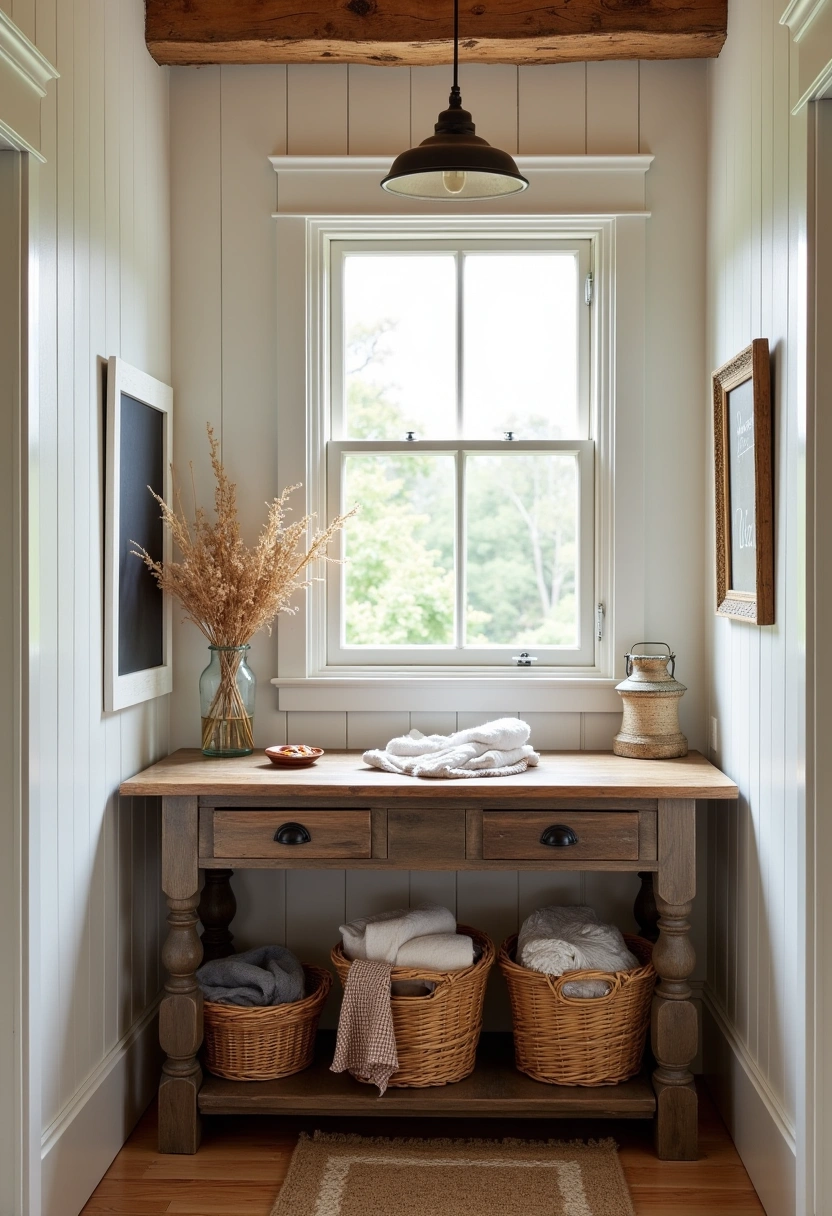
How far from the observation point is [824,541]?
2119 millimetres

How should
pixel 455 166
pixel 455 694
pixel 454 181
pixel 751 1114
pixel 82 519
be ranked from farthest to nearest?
1. pixel 455 694
2. pixel 751 1114
3. pixel 82 519
4. pixel 454 181
5. pixel 455 166

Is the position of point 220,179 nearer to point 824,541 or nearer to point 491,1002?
point 824,541

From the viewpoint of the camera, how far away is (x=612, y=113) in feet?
10.3

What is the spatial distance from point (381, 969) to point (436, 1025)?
20 centimetres

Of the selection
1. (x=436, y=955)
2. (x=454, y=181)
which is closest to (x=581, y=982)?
(x=436, y=955)

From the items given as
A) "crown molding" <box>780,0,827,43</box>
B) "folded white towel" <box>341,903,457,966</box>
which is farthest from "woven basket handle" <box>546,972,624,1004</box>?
"crown molding" <box>780,0,827,43</box>

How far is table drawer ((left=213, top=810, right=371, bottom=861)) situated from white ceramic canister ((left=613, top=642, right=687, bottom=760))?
81cm

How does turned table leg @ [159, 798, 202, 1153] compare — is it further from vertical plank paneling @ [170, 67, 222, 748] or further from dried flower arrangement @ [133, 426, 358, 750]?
vertical plank paneling @ [170, 67, 222, 748]

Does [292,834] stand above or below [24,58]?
below

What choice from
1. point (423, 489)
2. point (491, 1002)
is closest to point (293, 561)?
point (423, 489)

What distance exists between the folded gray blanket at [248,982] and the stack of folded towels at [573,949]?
2.00 feet

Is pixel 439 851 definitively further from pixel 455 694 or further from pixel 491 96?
pixel 491 96

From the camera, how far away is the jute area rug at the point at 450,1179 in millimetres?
2430

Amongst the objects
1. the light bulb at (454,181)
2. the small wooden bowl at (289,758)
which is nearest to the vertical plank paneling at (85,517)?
the small wooden bowl at (289,758)
